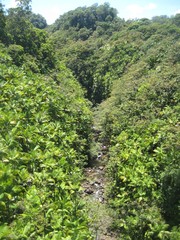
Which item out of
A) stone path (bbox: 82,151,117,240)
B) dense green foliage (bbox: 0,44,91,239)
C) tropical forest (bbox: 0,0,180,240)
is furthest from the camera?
stone path (bbox: 82,151,117,240)

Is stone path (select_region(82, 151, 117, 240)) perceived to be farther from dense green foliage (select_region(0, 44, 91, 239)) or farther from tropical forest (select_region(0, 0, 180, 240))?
dense green foliage (select_region(0, 44, 91, 239))

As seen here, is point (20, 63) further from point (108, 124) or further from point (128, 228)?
point (128, 228)

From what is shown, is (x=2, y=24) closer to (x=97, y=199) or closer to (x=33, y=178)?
(x=97, y=199)

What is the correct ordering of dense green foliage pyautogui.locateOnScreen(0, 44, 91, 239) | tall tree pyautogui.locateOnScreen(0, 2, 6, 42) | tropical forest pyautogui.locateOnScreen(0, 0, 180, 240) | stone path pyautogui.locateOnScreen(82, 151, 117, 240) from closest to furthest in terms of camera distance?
dense green foliage pyautogui.locateOnScreen(0, 44, 91, 239) → tropical forest pyautogui.locateOnScreen(0, 0, 180, 240) → stone path pyautogui.locateOnScreen(82, 151, 117, 240) → tall tree pyautogui.locateOnScreen(0, 2, 6, 42)

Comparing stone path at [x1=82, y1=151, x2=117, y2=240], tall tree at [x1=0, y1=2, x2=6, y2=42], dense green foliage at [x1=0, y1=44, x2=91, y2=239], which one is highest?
tall tree at [x1=0, y1=2, x2=6, y2=42]

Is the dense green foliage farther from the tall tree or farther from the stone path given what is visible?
the tall tree

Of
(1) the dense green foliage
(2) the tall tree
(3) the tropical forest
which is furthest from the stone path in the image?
(2) the tall tree

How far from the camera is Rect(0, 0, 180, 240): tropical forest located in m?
6.52

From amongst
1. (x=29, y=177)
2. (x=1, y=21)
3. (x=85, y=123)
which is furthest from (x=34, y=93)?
(x=1, y=21)

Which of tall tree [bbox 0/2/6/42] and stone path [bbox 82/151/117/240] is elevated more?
tall tree [bbox 0/2/6/42]

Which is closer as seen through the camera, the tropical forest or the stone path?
the tropical forest

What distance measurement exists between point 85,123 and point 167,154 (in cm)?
662

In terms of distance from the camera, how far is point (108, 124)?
1852cm

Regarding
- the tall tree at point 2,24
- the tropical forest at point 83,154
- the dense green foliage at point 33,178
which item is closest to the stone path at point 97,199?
the tropical forest at point 83,154
